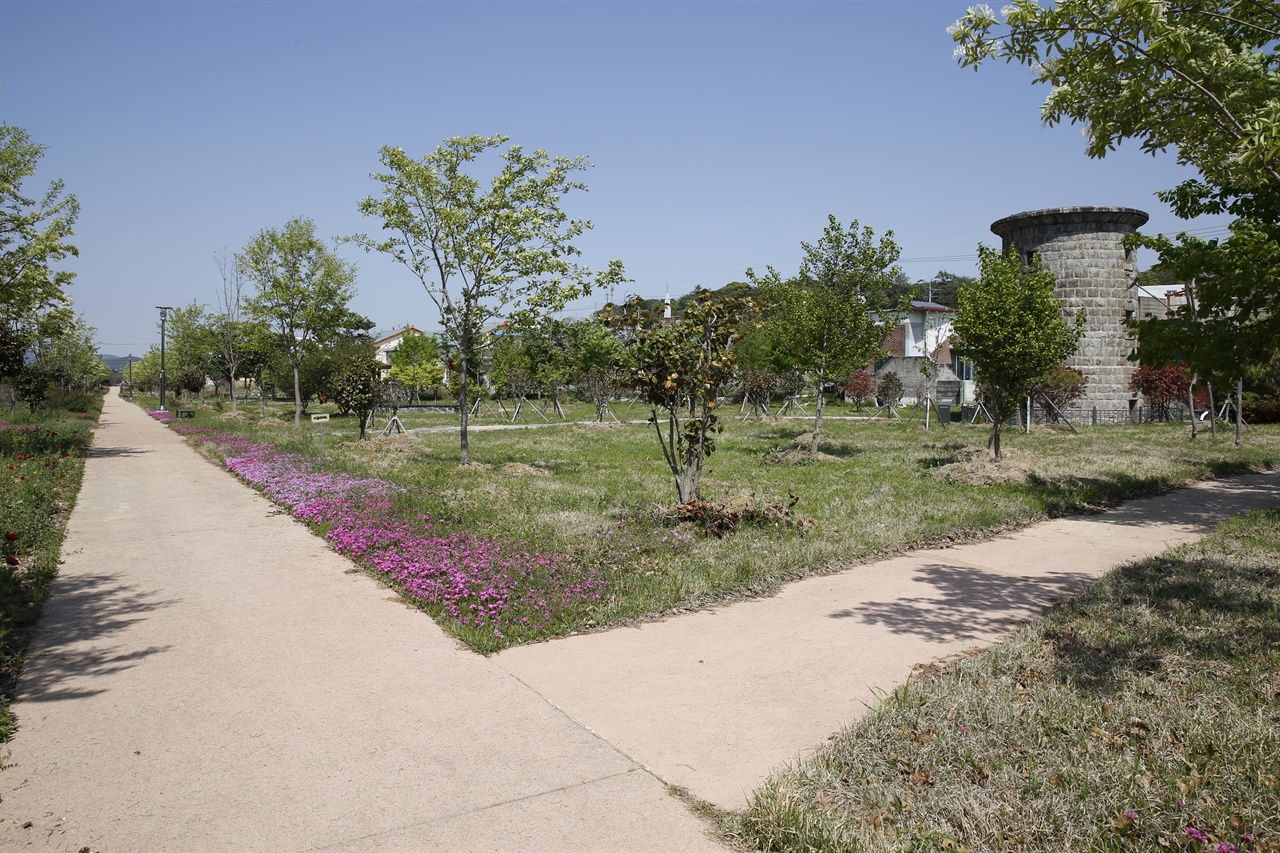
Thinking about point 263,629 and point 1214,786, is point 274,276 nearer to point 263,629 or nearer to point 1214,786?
point 263,629

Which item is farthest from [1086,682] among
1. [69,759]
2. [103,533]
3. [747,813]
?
[103,533]

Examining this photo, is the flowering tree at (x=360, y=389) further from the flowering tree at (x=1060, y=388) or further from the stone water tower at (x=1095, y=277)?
the stone water tower at (x=1095, y=277)

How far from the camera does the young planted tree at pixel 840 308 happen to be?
2038 cm

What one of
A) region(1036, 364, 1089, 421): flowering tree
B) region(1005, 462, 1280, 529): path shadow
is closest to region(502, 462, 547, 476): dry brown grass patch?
region(1005, 462, 1280, 529): path shadow

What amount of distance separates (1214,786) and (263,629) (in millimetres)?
6782

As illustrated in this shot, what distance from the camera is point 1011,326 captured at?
15.7m

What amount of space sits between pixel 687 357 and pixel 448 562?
426 centimetres

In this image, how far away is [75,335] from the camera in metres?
48.9

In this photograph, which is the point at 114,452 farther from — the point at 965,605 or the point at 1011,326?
the point at 1011,326

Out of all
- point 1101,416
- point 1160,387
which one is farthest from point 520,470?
point 1160,387

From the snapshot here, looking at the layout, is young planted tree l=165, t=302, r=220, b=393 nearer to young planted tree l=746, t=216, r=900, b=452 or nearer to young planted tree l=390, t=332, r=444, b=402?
young planted tree l=390, t=332, r=444, b=402

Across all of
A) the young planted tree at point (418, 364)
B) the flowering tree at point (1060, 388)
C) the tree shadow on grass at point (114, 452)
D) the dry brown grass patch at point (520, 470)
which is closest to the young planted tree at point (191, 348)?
the young planted tree at point (418, 364)

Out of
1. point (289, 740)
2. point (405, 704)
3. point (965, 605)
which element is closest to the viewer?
point (289, 740)

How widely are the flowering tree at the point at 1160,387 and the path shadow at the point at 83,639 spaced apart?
107ft
